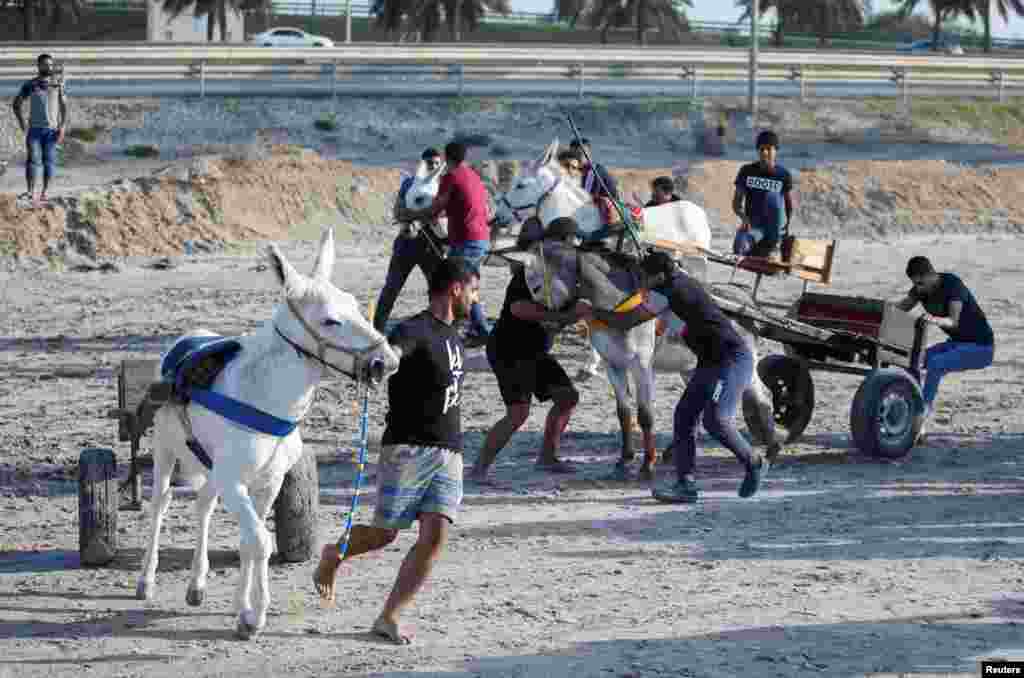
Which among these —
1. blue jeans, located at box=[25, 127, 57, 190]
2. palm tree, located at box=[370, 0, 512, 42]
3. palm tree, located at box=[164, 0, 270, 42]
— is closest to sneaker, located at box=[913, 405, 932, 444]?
blue jeans, located at box=[25, 127, 57, 190]

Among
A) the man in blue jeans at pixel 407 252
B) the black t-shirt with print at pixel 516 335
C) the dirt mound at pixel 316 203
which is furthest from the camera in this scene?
the dirt mound at pixel 316 203

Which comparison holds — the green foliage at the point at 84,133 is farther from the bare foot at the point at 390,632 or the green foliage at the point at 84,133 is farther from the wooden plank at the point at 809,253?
the bare foot at the point at 390,632

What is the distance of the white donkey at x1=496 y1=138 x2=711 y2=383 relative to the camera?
Result: 1396cm

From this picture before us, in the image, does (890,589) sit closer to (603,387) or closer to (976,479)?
Answer: (976,479)

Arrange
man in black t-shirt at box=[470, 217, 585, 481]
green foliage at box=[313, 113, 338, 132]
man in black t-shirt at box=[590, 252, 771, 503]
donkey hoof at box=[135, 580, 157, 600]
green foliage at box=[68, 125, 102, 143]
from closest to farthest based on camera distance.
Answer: donkey hoof at box=[135, 580, 157, 600], man in black t-shirt at box=[590, 252, 771, 503], man in black t-shirt at box=[470, 217, 585, 481], green foliage at box=[68, 125, 102, 143], green foliage at box=[313, 113, 338, 132]

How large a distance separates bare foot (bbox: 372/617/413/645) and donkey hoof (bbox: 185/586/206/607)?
3.57ft

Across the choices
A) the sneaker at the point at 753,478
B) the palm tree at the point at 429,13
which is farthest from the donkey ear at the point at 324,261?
the palm tree at the point at 429,13

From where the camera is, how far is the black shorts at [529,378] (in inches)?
496

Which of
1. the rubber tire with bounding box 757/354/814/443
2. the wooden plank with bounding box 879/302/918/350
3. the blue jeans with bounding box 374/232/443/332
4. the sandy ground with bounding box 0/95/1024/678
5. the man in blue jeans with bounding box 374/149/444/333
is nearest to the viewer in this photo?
the sandy ground with bounding box 0/95/1024/678

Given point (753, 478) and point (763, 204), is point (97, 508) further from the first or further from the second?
A: point (763, 204)

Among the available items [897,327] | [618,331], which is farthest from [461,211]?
[897,327]

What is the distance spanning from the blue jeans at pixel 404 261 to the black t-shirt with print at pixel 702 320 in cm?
525

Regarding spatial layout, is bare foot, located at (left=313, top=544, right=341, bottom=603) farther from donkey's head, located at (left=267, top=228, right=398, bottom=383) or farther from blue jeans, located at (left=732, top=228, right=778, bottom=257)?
blue jeans, located at (left=732, top=228, right=778, bottom=257)

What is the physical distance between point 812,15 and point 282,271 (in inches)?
2342
